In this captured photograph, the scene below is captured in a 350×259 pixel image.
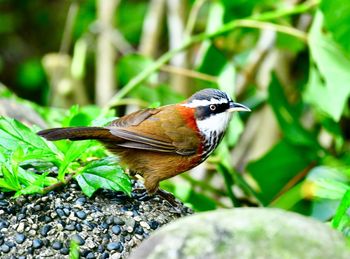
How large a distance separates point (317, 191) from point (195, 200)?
1.14m

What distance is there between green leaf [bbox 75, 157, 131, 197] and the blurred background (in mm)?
809

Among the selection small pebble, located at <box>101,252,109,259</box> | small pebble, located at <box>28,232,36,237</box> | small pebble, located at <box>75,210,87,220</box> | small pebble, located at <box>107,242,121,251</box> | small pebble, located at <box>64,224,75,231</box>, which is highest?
small pebble, located at <box>75,210,87,220</box>

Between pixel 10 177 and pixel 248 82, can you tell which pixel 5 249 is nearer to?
pixel 10 177

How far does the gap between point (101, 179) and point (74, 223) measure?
0.22 metres

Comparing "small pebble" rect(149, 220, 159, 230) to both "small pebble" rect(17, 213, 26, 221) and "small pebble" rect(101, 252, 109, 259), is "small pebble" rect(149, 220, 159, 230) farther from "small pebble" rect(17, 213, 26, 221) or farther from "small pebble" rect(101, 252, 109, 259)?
"small pebble" rect(17, 213, 26, 221)

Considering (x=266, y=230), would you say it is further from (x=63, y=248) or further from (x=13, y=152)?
(x=13, y=152)

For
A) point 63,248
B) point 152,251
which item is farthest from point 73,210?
point 152,251

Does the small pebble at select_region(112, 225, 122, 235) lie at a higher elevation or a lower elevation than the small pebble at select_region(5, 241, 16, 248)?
higher

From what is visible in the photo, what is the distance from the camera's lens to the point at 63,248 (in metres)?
3.03

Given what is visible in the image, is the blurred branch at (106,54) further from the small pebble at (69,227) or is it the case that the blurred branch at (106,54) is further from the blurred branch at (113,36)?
the small pebble at (69,227)

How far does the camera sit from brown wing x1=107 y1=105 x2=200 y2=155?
11.6 feet

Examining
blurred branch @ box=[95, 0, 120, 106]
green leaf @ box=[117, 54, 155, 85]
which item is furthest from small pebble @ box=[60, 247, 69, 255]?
blurred branch @ box=[95, 0, 120, 106]

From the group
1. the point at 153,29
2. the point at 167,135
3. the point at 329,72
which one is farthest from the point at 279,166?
the point at 153,29

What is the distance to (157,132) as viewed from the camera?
12.0 ft
